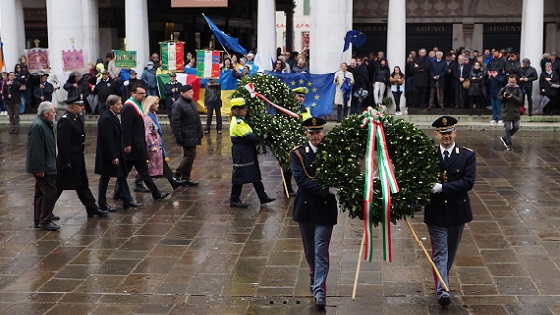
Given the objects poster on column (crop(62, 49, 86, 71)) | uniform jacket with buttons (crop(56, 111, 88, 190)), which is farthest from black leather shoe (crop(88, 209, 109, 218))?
poster on column (crop(62, 49, 86, 71))

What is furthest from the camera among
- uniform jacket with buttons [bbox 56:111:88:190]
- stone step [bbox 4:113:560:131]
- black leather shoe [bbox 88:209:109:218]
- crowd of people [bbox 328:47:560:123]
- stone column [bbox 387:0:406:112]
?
stone column [bbox 387:0:406:112]

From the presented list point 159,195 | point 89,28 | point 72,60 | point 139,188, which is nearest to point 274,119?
point 159,195

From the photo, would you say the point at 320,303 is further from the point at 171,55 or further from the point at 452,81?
the point at 171,55

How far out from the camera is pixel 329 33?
81.5 ft

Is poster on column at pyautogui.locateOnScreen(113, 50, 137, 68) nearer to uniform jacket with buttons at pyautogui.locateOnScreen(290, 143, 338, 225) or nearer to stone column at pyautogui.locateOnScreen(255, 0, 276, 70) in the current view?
stone column at pyautogui.locateOnScreen(255, 0, 276, 70)

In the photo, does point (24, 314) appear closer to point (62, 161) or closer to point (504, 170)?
point (62, 161)

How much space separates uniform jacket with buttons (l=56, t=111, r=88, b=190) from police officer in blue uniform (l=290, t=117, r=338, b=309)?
4.67 metres

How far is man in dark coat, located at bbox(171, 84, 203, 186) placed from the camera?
14.2 metres

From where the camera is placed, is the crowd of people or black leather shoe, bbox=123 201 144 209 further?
the crowd of people

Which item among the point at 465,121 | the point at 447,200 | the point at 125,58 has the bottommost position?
the point at 465,121

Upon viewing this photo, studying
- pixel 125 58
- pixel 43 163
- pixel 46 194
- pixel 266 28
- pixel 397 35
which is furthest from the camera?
pixel 266 28

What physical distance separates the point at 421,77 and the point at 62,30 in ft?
37.1

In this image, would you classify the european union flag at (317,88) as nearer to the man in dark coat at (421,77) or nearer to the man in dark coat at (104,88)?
the man in dark coat at (421,77)

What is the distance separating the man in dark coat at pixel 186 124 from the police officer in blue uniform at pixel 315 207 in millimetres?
6222
